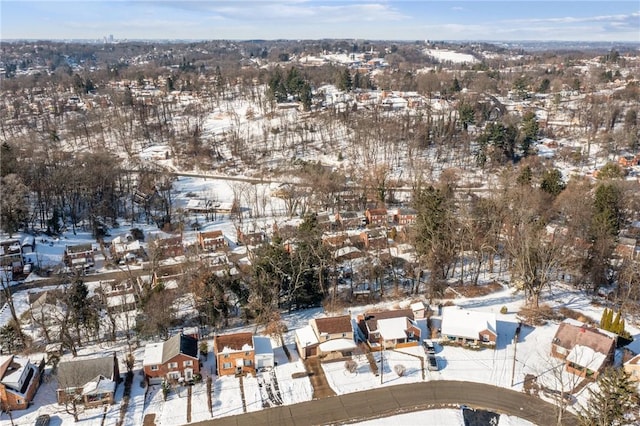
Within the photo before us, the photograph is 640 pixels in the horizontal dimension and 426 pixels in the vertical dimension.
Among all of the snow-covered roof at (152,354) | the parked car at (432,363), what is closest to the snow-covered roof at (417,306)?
the parked car at (432,363)

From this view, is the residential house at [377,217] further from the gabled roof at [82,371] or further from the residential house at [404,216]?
the gabled roof at [82,371]

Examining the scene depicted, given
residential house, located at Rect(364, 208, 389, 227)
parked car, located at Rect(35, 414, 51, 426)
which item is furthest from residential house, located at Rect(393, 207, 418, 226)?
parked car, located at Rect(35, 414, 51, 426)

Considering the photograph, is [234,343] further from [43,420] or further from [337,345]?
[43,420]

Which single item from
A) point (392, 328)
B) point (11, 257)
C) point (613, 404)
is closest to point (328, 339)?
point (392, 328)

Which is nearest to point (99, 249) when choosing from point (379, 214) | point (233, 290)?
point (233, 290)

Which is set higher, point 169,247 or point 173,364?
point 169,247

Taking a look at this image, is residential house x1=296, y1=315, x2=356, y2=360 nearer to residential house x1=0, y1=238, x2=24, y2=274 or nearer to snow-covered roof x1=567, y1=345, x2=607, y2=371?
snow-covered roof x1=567, y1=345, x2=607, y2=371
